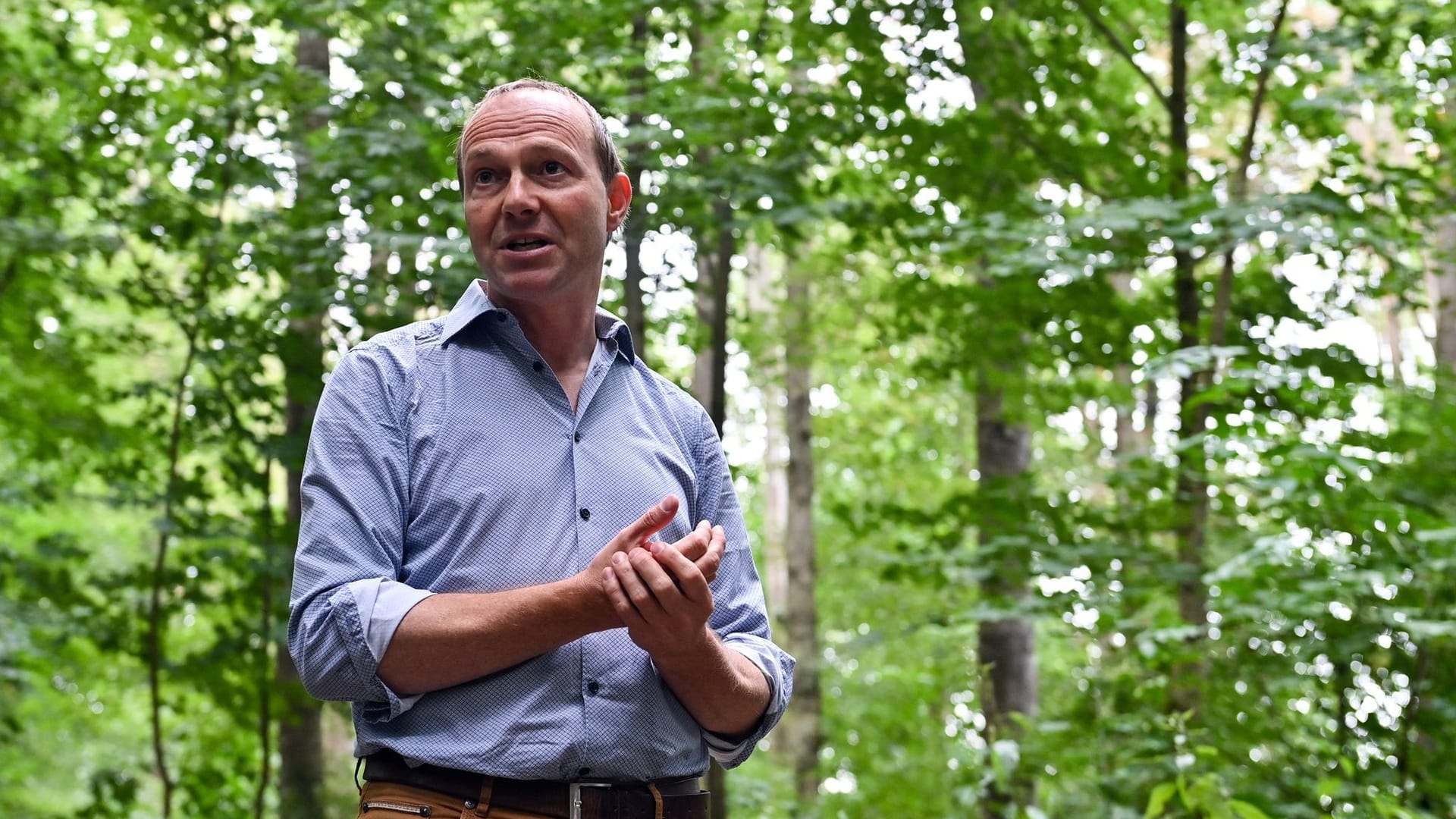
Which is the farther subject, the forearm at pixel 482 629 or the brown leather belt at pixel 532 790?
the brown leather belt at pixel 532 790

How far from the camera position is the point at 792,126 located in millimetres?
5664

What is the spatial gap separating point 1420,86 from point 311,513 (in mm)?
5398

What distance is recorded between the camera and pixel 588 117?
80.4 inches

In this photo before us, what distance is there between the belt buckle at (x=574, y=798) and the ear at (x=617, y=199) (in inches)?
34.5

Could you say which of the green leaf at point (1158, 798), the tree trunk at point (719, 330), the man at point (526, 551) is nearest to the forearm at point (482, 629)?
the man at point (526, 551)

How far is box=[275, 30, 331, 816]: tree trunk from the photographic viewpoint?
17.3ft

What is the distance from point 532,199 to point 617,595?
2.17 feet

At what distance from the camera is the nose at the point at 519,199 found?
1.90 meters

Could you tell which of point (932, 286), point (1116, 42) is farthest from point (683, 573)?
point (1116, 42)

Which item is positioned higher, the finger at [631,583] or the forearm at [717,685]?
the finger at [631,583]

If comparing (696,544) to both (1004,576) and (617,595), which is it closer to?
(617,595)

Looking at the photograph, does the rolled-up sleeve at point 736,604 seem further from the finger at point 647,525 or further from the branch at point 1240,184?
the branch at point 1240,184

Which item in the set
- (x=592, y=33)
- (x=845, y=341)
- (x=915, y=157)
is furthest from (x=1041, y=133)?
(x=845, y=341)

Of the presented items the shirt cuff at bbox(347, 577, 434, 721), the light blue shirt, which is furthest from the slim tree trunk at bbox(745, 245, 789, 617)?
the shirt cuff at bbox(347, 577, 434, 721)
